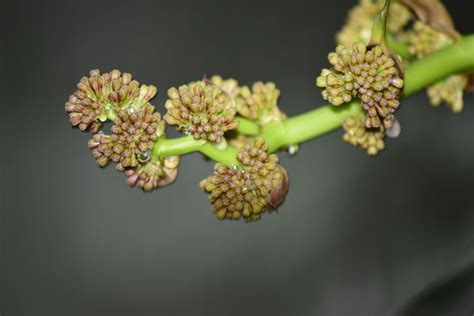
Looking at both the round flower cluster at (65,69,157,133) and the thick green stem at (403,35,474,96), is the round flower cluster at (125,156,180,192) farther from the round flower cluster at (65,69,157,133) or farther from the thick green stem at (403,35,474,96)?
the thick green stem at (403,35,474,96)

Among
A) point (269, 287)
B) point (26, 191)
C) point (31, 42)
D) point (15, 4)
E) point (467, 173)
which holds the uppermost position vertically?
point (15, 4)

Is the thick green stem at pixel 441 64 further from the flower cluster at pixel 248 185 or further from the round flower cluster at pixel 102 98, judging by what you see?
the round flower cluster at pixel 102 98

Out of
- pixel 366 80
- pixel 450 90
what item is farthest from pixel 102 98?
pixel 450 90

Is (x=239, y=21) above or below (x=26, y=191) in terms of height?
above

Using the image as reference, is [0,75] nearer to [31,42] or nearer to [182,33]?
[31,42]

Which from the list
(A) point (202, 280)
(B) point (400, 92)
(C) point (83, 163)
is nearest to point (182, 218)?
(A) point (202, 280)

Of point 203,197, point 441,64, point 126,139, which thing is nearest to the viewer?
point 126,139

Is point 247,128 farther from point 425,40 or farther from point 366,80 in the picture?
point 425,40

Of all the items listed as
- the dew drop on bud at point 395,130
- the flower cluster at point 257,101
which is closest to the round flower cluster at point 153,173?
the flower cluster at point 257,101
